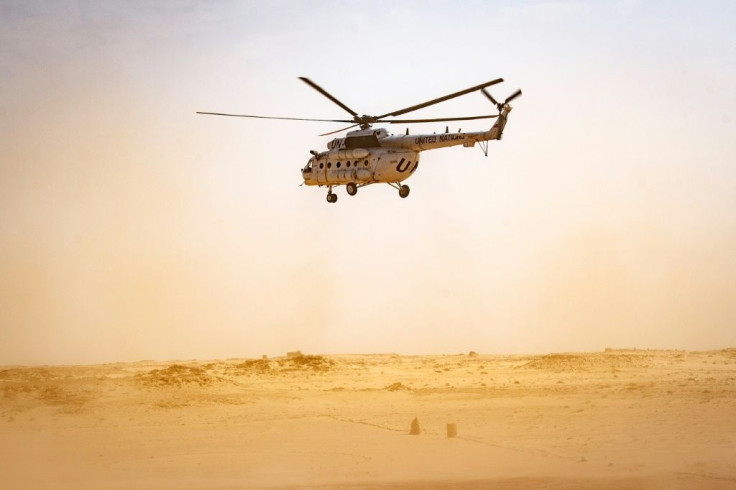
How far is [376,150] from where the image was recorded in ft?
125

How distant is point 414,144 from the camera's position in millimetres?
37375

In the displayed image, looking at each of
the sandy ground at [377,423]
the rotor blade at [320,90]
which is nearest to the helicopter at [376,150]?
the rotor blade at [320,90]

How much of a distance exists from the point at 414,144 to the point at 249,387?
13.5 metres

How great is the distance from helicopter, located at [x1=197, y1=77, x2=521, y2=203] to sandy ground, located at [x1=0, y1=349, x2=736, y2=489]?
8363 millimetres

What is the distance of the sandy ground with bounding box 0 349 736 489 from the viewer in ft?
96.9

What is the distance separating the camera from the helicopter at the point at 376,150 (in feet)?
119

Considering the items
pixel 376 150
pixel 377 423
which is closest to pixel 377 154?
pixel 376 150

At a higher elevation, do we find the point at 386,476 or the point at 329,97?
the point at 329,97

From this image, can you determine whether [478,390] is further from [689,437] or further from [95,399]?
[95,399]

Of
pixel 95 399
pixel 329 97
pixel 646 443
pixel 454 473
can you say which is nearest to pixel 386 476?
pixel 454 473

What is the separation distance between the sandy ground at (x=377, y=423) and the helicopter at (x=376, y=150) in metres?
8.36

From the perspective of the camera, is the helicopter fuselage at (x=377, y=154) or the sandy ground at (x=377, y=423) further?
the helicopter fuselage at (x=377, y=154)

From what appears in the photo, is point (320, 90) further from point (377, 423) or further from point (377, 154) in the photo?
point (377, 423)

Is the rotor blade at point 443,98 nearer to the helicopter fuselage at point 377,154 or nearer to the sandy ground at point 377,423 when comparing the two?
the helicopter fuselage at point 377,154
